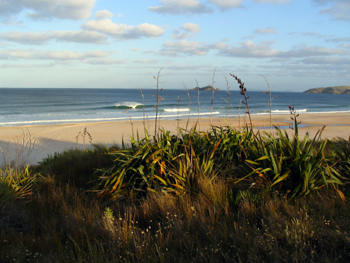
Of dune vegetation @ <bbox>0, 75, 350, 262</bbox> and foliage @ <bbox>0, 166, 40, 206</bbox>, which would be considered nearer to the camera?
dune vegetation @ <bbox>0, 75, 350, 262</bbox>

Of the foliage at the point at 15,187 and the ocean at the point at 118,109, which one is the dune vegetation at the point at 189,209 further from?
the ocean at the point at 118,109

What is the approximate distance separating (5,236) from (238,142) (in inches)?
151

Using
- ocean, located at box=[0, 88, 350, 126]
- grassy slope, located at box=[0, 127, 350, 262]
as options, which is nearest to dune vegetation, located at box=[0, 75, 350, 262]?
grassy slope, located at box=[0, 127, 350, 262]

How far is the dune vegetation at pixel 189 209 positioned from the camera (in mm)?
2713

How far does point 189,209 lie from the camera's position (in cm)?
337

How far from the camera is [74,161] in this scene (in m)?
6.02

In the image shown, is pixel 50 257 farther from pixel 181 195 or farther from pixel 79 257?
pixel 181 195

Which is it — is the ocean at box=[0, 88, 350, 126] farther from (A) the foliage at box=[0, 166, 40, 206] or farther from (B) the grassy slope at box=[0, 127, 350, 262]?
(A) the foliage at box=[0, 166, 40, 206]

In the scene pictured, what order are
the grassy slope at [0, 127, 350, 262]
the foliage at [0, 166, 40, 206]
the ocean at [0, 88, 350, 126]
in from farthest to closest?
the ocean at [0, 88, 350, 126], the foliage at [0, 166, 40, 206], the grassy slope at [0, 127, 350, 262]

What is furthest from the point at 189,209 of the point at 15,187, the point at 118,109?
the point at 118,109

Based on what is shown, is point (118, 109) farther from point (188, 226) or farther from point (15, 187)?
point (188, 226)

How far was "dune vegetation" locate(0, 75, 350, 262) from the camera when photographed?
8.90 feet

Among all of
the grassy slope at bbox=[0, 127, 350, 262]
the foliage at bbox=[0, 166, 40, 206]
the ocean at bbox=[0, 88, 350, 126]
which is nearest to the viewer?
the grassy slope at bbox=[0, 127, 350, 262]

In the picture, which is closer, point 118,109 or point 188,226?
point 188,226
